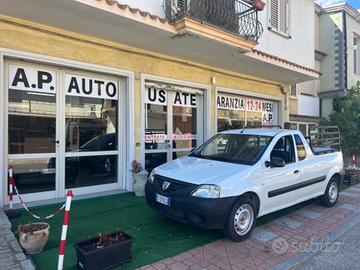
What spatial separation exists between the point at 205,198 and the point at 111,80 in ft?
14.3

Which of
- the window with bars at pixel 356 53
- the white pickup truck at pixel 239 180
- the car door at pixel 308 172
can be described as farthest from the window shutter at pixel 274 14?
the window with bars at pixel 356 53

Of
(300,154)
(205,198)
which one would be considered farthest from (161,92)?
(205,198)

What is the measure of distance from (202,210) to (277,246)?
1385mm

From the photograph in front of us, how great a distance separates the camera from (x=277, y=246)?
4828 mm

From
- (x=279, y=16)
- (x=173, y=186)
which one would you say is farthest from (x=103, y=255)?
(x=279, y=16)

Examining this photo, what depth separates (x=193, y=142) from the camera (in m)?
9.72

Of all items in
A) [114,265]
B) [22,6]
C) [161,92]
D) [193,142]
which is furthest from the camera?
[193,142]

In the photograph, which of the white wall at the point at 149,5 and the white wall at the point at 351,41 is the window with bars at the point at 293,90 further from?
the white wall at the point at 149,5

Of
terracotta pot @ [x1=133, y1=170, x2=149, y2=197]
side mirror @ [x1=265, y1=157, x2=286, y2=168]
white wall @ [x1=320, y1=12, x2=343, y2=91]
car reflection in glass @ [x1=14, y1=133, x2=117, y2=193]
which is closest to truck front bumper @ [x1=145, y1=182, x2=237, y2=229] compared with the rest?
side mirror @ [x1=265, y1=157, x2=286, y2=168]

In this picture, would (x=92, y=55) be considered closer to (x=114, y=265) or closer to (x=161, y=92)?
(x=161, y=92)

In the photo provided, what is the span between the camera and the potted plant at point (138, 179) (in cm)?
735

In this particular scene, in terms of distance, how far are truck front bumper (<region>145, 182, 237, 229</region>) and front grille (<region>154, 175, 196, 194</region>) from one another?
0.09m

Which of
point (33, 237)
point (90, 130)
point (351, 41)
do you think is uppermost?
point (351, 41)

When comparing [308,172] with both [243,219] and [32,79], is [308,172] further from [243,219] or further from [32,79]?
[32,79]
